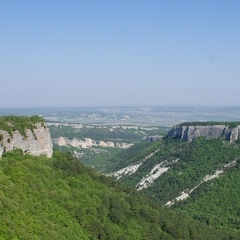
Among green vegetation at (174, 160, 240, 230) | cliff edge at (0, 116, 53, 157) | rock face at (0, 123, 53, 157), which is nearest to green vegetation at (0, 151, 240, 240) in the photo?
rock face at (0, 123, 53, 157)

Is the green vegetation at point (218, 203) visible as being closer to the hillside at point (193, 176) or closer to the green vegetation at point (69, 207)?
the hillside at point (193, 176)

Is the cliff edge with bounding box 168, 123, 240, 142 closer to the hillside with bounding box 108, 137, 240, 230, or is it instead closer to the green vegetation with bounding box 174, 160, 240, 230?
the hillside with bounding box 108, 137, 240, 230

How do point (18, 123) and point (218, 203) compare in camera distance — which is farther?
point (218, 203)

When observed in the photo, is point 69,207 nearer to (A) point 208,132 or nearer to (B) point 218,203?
(B) point 218,203

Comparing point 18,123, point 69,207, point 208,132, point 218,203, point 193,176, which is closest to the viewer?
point 69,207

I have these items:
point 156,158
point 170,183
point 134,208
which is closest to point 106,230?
point 134,208

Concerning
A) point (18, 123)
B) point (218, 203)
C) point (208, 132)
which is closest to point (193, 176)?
point (218, 203)
